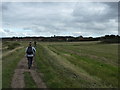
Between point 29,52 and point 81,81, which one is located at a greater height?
point 29,52

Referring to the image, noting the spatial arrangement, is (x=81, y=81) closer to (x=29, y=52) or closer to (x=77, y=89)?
(x=77, y=89)

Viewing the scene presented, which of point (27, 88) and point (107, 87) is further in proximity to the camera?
point (107, 87)

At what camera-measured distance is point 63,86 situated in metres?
12.6

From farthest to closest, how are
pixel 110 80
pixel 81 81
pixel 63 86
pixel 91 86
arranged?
pixel 110 80 → pixel 81 81 → pixel 91 86 → pixel 63 86

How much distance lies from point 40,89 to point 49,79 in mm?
2751

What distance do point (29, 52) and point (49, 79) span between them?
17.2ft

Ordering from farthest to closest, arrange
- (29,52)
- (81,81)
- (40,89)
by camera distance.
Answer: (29,52)
(81,81)
(40,89)

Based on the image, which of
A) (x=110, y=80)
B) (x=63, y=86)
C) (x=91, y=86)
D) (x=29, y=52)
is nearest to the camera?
(x=63, y=86)

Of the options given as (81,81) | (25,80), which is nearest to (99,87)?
(81,81)

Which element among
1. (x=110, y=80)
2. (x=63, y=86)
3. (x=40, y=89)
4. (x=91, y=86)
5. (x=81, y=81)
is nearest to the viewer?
(x=40, y=89)

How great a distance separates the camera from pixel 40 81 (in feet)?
45.1

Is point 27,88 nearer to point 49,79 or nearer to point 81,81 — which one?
point 49,79

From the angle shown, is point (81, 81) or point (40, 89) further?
point (81, 81)

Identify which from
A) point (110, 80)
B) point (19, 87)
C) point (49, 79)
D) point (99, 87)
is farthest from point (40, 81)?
point (110, 80)
